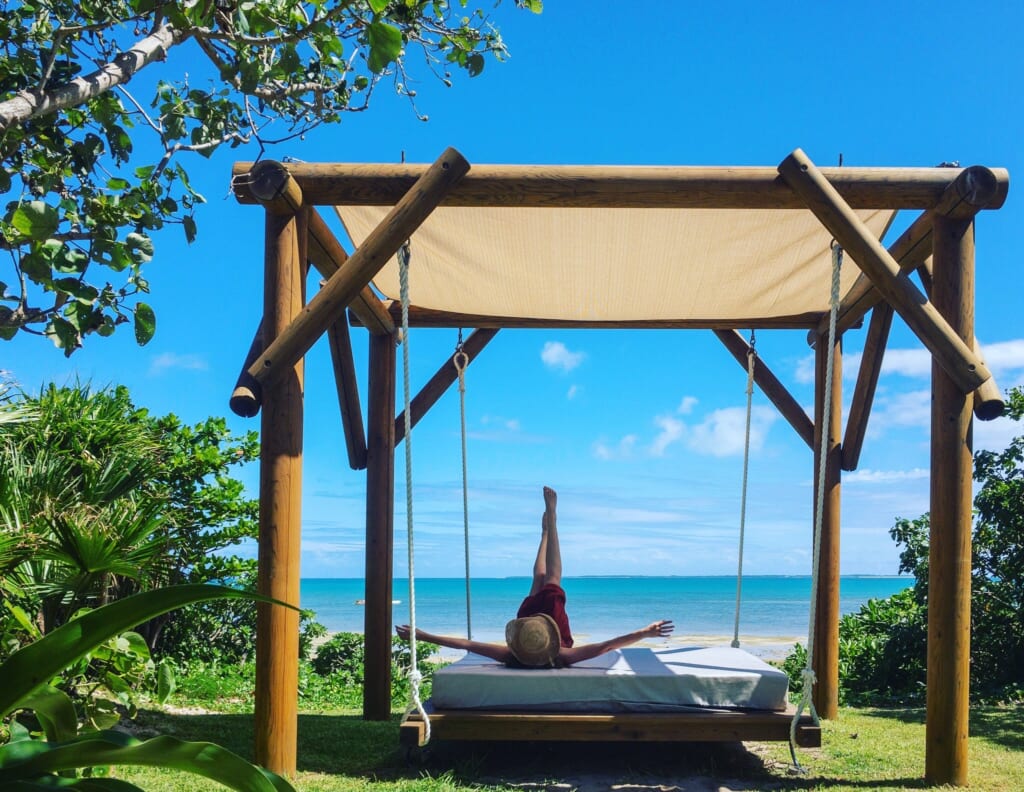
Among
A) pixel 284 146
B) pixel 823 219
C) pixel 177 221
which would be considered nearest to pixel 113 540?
pixel 177 221

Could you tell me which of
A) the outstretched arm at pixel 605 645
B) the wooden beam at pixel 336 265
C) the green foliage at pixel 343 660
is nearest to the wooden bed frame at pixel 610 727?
the outstretched arm at pixel 605 645

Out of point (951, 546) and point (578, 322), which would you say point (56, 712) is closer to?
point (951, 546)

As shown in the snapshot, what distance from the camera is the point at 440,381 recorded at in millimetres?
6172

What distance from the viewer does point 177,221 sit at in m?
3.68


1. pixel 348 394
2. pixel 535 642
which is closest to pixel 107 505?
pixel 348 394

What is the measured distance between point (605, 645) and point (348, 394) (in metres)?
1.92

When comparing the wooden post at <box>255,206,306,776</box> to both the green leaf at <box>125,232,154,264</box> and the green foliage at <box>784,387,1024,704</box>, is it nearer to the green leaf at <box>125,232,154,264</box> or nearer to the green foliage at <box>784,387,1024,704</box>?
the green leaf at <box>125,232,154,264</box>

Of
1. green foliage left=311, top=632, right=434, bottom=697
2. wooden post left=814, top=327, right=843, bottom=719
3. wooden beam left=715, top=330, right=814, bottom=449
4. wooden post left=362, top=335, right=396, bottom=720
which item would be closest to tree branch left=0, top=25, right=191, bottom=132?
wooden post left=362, top=335, right=396, bottom=720

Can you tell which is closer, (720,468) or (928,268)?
(928,268)

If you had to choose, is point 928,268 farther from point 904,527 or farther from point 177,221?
point 904,527

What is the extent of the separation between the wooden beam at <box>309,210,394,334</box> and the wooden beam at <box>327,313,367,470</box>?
0.60ft

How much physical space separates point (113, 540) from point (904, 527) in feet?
21.5

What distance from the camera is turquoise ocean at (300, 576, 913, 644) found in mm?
30344

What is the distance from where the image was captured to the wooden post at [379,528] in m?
5.77
